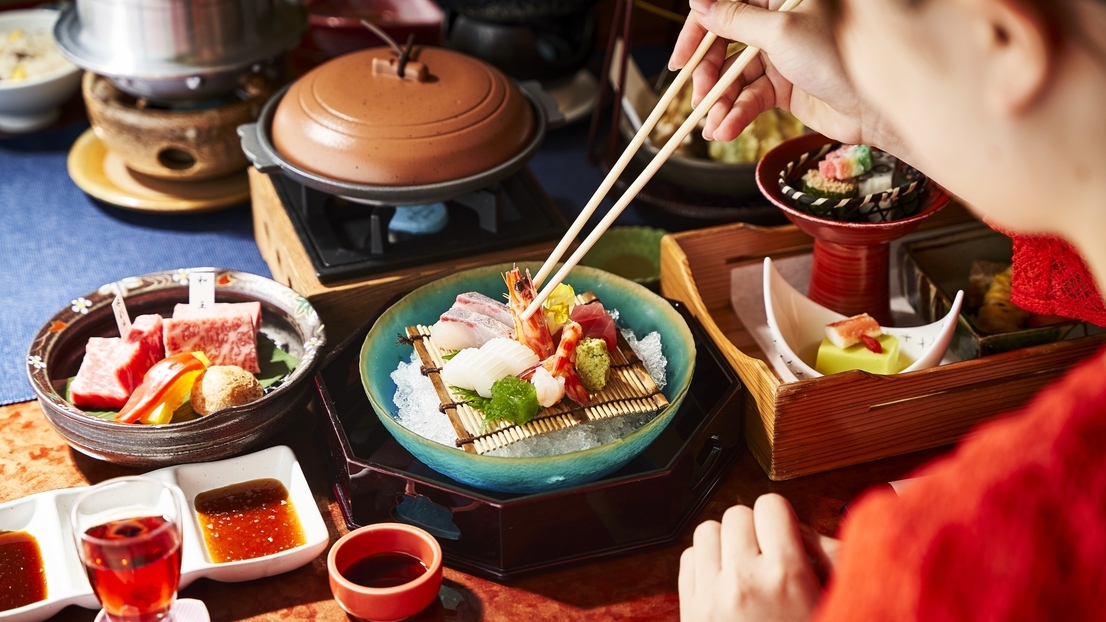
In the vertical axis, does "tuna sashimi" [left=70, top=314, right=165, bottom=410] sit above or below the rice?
above

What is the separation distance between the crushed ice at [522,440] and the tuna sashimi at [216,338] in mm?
288

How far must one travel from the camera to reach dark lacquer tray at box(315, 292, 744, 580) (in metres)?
1.37

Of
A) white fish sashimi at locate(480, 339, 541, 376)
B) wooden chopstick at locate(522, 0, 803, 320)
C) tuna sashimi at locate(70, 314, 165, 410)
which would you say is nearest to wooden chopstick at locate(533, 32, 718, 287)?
wooden chopstick at locate(522, 0, 803, 320)

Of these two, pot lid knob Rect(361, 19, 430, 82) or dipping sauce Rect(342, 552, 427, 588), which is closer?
dipping sauce Rect(342, 552, 427, 588)

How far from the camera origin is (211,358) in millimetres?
1677

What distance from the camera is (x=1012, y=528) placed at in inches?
29.1

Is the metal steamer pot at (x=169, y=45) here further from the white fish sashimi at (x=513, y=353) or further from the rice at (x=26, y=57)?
the white fish sashimi at (x=513, y=353)

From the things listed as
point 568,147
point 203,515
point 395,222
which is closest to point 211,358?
point 203,515

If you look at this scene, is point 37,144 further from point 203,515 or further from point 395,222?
point 203,515

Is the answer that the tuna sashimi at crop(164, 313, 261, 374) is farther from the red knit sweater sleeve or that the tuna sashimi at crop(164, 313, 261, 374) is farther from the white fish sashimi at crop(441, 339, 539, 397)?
the red knit sweater sleeve

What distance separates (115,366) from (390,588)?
63 cm

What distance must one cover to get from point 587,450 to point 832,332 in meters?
0.53

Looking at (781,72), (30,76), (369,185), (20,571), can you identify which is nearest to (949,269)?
(781,72)

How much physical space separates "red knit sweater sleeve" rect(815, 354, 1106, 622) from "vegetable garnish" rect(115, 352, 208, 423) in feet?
3.66
